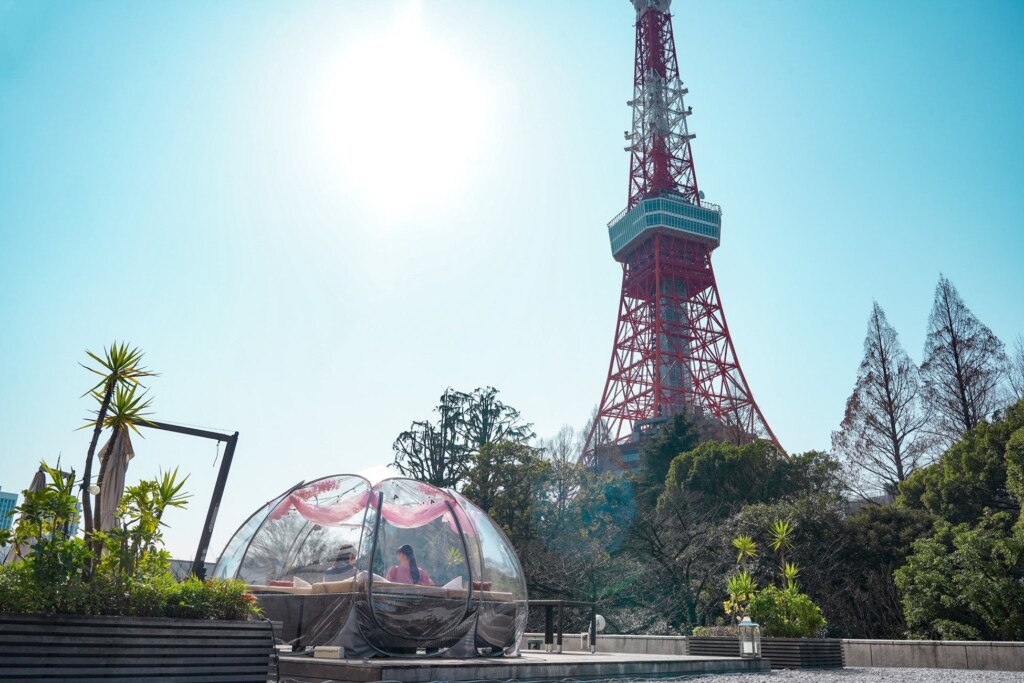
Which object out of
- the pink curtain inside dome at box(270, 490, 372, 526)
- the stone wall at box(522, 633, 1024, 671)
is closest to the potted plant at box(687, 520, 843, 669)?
the stone wall at box(522, 633, 1024, 671)

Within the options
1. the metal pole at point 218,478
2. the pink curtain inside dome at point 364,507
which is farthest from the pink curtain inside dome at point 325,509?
the metal pole at point 218,478

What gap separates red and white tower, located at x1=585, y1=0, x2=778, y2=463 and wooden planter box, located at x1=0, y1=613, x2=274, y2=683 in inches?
1535

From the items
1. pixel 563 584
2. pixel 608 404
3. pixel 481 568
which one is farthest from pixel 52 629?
pixel 608 404

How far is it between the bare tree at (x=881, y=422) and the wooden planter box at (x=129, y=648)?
29219mm

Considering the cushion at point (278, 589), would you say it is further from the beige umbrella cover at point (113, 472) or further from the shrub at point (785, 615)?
the shrub at point (785, 615)

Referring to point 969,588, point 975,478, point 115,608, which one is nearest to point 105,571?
point 115,608

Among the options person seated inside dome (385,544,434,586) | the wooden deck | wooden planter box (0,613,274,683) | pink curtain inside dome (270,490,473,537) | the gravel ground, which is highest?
pink curtain inside dome (270,490,473,537)

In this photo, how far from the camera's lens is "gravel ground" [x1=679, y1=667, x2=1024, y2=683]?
9.30 metres

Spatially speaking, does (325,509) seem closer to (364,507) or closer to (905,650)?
(364,507)

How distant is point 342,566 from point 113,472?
2.68 metres

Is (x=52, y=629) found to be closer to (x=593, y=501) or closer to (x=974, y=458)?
(x=593, y=501)

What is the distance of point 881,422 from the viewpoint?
99.2 feet

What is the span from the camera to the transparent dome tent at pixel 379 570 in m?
8.67

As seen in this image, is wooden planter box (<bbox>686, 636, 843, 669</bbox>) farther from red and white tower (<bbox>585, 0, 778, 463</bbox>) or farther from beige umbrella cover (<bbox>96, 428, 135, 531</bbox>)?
red and white tower (<bbox>585, 0, 778, 463</bbox>)
